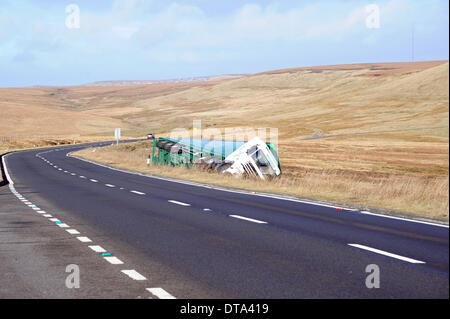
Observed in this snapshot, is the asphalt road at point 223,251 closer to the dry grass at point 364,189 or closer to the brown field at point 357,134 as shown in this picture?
the dry grass at point 364,189

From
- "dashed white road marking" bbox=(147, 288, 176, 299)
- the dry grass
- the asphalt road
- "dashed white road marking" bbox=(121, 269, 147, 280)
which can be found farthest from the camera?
the dry grass

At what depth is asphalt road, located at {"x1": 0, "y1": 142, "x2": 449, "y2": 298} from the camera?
7.32 meters

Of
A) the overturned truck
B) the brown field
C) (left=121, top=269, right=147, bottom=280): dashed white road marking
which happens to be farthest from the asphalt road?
the overturned truck

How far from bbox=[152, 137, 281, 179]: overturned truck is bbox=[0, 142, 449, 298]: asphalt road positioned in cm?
999

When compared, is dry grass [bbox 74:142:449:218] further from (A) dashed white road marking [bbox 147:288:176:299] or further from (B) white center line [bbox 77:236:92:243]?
(A) dashed white road marking [bbox 147:288:176:299]

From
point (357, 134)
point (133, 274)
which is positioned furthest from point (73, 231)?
point (357, 134)

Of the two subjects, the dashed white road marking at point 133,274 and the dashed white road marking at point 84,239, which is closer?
the dashed white road marking at point 133,274

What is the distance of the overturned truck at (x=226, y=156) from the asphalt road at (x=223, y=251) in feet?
32.8

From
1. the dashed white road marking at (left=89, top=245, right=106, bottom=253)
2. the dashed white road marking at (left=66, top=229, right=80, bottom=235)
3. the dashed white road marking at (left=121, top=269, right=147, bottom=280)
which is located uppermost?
the dashed white road marking at (left=121, top=269, right=147, bottom=280)

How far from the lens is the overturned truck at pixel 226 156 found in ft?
92.6

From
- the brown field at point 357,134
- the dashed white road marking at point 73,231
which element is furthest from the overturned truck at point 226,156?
the dashed white road marking at point 73,231

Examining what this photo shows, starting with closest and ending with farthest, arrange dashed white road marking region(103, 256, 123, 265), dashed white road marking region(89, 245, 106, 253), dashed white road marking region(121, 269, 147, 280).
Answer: dashed white road marking region(121, 269, 147, 280) < dashed white road marking region(103, 256, 123, 265) < dashed white road marking region(89, 245, 106, 253)
